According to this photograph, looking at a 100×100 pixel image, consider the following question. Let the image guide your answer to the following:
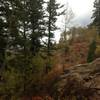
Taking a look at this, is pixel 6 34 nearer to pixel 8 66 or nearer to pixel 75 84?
pixel 8 66

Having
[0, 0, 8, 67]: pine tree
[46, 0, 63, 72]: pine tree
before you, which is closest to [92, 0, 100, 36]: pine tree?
[46, 0, 63, 72]: pine tree

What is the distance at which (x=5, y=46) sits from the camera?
75.2 feet

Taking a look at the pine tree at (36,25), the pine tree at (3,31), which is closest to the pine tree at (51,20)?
the pine tree at (36,25)

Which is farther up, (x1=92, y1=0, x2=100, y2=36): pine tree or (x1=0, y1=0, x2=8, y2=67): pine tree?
(x1=92, y1=0, x2=100, y2=36): pine tree

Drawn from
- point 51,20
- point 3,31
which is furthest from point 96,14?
point 3,31

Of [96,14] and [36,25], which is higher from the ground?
[96,14]

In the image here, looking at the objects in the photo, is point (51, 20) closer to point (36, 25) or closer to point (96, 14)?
point (36, 25)

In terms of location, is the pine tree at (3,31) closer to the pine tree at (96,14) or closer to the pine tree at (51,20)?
the pine tree at (51,20)

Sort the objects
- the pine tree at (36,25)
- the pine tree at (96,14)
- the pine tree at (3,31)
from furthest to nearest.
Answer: the pine tree at (96,14)
the pine tree at (36,25)
the pine tree at (3,31)

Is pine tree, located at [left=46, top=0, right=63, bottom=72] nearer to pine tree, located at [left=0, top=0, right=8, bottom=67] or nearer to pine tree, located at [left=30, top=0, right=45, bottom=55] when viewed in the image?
pine tree, located at [left=30, top=0, right=45, bottom=55]

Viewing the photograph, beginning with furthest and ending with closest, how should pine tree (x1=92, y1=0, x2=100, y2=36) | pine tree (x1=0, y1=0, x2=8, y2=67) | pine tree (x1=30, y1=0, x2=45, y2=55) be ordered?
pine tree (x1=92, y1=0, x2=100, y2=36) → pine tree (x1=30, y1=0, x2=45, y2=55) → pine tree (x1=0, y1=0, x2=8, y2=67)

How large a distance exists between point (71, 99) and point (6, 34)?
8.30 m

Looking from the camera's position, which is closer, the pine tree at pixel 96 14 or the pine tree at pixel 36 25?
the pine tree at pixel 36 25

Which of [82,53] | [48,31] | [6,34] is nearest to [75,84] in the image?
[6,34]
